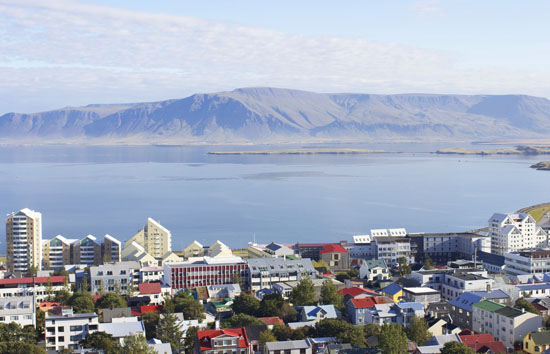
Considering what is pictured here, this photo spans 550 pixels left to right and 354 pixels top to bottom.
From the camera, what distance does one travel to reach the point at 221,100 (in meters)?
198

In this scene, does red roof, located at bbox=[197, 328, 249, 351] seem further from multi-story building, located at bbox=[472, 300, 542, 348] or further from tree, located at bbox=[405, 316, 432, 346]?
multi-story building, located at bbox=[472, 300, 542, 348]

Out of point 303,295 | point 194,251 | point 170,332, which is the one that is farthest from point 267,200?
point 170,332

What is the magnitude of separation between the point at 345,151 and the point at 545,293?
309ft

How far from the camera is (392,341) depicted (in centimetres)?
1071

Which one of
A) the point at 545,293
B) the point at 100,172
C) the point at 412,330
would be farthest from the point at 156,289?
the point at 100,172

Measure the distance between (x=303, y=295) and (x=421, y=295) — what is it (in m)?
2.52

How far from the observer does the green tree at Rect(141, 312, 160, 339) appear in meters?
12.6

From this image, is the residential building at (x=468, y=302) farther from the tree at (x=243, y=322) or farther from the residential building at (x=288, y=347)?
the tree at (x=243, y=322)

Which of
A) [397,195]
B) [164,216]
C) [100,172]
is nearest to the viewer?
[164,216]

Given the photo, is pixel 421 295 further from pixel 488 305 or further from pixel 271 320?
pixel 271 320

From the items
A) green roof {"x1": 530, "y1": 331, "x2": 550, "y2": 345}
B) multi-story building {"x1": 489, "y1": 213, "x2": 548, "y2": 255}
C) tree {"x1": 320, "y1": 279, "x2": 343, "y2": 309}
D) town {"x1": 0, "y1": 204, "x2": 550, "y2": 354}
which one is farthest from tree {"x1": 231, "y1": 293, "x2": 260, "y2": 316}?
multi-story building {"x1": 489, "y1": 213, "x2": 548, "y2": 255}

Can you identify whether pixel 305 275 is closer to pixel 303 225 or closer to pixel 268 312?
pixel 268 312

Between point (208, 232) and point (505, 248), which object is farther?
point (208, 232)

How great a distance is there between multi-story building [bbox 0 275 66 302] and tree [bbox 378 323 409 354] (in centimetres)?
889
